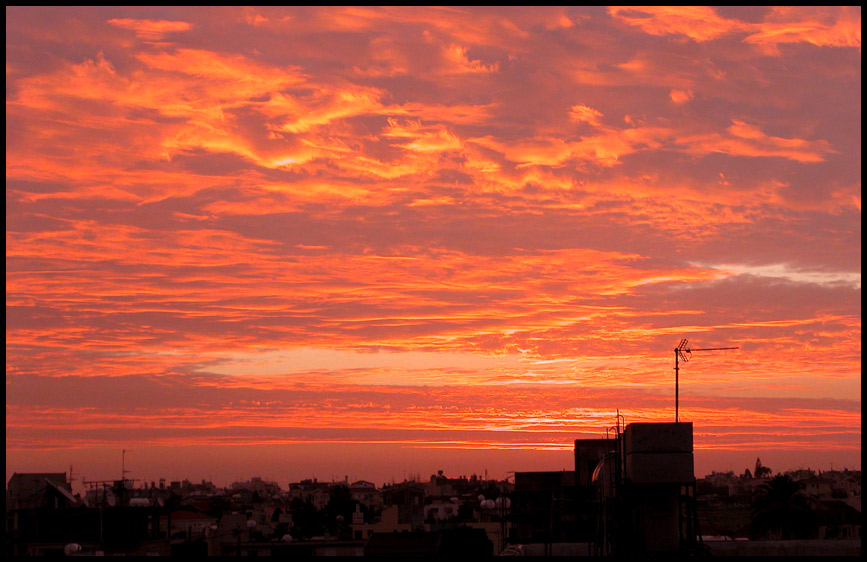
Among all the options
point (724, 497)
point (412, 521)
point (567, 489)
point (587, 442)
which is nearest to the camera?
point (567, 489)

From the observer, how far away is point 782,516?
254 feet

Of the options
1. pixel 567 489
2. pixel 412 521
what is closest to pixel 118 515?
pixel 567 489

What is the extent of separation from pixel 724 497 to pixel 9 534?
124661 millimetres

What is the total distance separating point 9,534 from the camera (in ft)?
190

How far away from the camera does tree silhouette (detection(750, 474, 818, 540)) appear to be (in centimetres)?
7725

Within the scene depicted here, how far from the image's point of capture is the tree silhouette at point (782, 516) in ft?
253

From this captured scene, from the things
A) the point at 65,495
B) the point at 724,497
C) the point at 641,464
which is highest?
the point at 641,464

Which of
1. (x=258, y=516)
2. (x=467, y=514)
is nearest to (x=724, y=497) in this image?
(x=467, y=514)

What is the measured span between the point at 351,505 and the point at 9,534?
69.3 meters

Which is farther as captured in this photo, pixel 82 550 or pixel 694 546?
pixel 82 550

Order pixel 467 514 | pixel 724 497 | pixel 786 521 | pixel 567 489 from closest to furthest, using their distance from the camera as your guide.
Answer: pixel 567 489 < pixel 786 521 < pixel 467 514 < pixel 724 497

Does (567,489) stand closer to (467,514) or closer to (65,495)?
(65,495)

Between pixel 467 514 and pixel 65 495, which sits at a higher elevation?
pixel 65 495

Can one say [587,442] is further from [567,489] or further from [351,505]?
[351,505]
